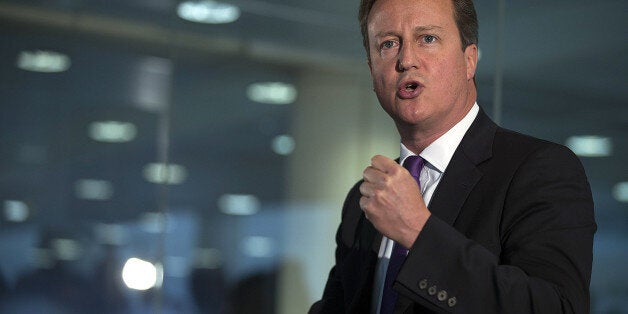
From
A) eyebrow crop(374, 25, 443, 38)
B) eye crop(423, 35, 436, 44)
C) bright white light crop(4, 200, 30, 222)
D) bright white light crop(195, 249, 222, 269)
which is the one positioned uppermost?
eyebrow crop(374, 25, 443, 38)

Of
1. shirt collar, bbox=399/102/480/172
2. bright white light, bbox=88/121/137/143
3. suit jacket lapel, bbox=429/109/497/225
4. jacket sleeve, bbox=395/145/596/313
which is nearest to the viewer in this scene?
jacket sleeve, bbox=395/145/596/313

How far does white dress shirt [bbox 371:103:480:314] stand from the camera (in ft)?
5.71

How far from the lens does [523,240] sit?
1477 millimetres

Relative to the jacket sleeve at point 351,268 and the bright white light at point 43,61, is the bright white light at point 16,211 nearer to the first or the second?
the bright white light at point 43,61

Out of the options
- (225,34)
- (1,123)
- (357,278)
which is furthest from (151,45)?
(357,278)

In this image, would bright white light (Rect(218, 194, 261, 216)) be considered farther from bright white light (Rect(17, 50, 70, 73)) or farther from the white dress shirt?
the white dress shirt

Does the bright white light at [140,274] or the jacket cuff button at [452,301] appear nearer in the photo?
the jacket cuff button at [452,301]

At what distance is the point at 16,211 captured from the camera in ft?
15.5

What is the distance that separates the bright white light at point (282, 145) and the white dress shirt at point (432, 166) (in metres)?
3.10

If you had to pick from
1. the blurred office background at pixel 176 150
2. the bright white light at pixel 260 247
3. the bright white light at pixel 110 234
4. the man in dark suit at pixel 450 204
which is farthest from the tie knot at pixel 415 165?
the bright white light at pixel 110 234

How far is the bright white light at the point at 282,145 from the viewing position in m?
4.90

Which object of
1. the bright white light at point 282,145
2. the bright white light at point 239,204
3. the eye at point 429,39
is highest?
the eye at point 429,39

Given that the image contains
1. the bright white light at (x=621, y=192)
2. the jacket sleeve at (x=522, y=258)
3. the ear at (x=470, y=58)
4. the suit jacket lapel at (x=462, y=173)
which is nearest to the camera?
the jacket sleeve at (x=522, y=258)

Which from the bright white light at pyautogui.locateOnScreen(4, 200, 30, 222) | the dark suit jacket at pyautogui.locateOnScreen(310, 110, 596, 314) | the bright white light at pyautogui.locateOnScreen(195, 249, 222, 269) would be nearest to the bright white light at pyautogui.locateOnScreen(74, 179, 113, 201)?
the bright white light at pyautogui.locateOnScreen(4, 200, 30, 222)
